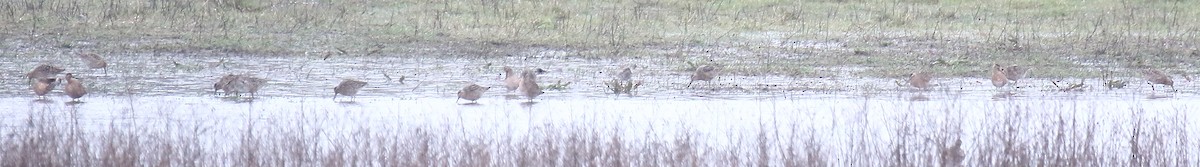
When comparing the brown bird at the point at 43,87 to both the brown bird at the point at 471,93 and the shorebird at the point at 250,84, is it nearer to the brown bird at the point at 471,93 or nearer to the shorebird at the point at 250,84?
the shorebird at the point at 250,84

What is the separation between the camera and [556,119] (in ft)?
31.4

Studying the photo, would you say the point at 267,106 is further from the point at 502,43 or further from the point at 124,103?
the point at 502,43

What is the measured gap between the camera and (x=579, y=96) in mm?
11594

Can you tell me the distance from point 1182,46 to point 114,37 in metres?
7.90

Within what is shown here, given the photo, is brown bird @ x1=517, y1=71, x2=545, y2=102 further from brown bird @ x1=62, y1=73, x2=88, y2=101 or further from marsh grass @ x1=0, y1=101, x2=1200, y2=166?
marsh grass @ x1=0, y1=101, x2=1200, y2=166

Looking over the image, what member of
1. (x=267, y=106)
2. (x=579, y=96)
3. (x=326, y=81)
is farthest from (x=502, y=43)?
(x=267, y=106)

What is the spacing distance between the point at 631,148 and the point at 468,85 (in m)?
4.61

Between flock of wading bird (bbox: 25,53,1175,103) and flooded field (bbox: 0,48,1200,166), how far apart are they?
0.25 feet

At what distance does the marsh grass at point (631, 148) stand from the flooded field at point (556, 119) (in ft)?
0.04

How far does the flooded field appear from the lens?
6.61 metres

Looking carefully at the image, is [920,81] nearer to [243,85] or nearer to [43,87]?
[243,85]

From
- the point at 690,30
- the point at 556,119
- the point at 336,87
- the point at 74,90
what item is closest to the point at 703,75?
the point at 336,87

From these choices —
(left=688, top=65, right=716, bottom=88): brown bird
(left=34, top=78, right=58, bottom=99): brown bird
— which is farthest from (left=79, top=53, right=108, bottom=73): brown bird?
(left=688, top=65, right=716, bottom=88): brown bird

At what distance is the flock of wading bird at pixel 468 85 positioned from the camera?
10.9 m
